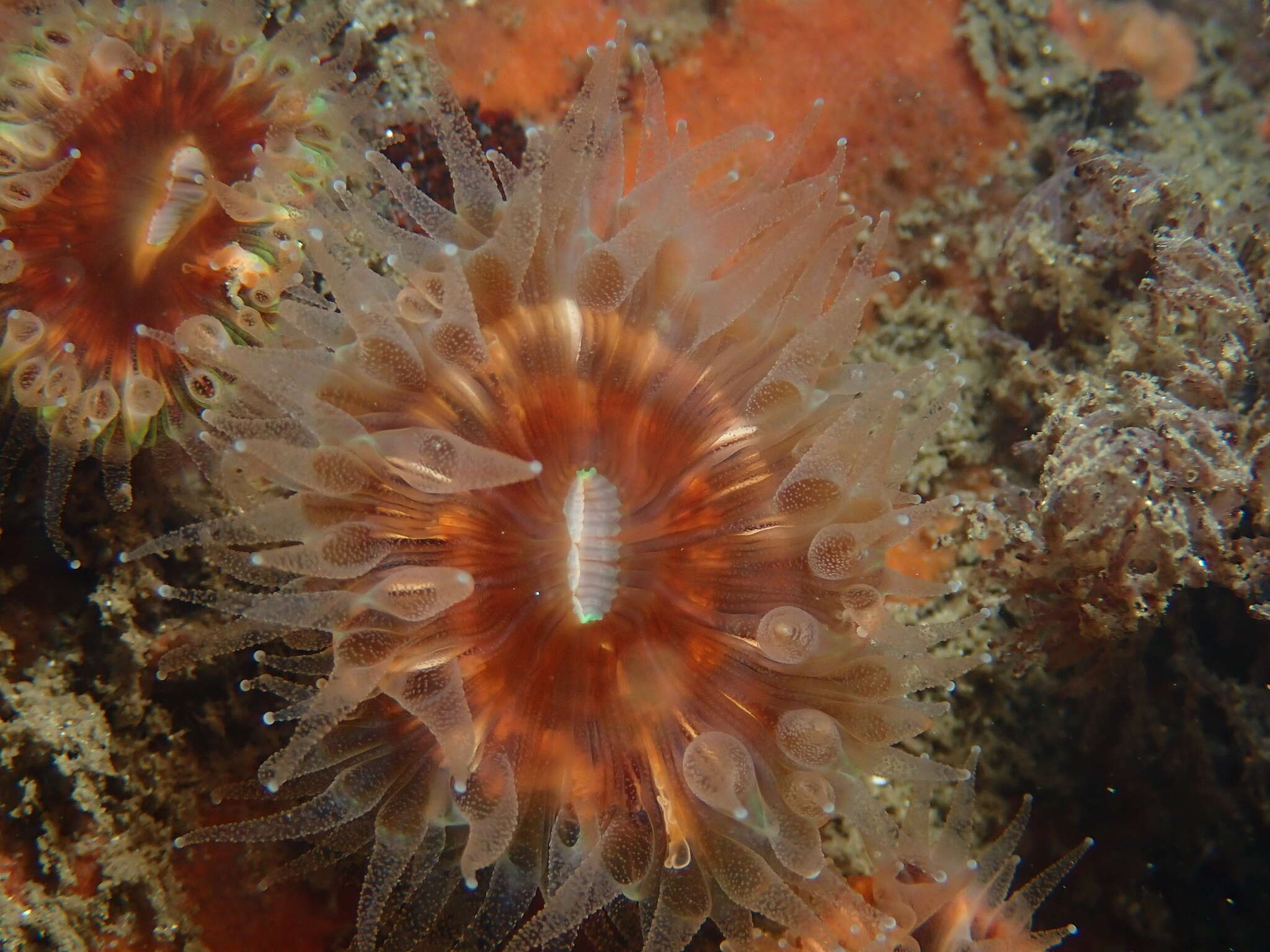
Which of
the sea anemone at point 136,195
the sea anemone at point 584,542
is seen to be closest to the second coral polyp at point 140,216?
the sea anemone at point 136,195

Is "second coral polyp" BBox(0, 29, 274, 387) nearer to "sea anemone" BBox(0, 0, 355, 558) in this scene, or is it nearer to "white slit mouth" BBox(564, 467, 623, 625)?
"sea anemone" BBox(0, 0, 355, 558)

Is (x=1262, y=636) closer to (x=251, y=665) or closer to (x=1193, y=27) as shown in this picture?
(x=1193, y=27)

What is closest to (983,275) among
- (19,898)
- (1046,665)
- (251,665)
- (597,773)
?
(1046,665)

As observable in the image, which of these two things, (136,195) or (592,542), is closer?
(592,542)

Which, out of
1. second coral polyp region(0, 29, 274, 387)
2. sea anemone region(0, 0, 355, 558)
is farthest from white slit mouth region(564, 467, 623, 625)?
second coral polyp region(0, 29, 274, 387)

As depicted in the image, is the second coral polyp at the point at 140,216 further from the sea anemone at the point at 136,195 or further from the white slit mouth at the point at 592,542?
the white slit mouth at the point at 592,542

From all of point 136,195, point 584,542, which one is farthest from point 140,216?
point 584,542

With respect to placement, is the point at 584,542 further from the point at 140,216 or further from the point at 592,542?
the point at 140,216
